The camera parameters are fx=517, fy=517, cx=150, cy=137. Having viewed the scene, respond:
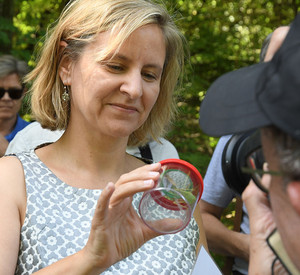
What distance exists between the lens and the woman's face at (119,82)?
2.24 meters

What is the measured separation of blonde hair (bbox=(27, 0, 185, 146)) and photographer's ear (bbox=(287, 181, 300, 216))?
1317 millimetres

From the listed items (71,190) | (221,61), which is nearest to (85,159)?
(71,190)

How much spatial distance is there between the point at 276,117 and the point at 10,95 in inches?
142

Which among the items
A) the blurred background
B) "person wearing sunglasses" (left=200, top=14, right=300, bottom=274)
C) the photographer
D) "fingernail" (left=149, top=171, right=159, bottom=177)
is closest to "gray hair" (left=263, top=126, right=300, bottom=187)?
"person wearing sunglasses" (left=200, top=14, right=300, bottom=274)

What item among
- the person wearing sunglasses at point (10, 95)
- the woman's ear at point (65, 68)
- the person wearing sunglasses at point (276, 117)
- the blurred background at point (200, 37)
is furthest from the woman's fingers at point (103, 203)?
the person wearing sunglasses at point (10, 95)

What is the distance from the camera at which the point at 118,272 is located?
6.95ft

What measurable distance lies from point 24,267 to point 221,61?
4026mm

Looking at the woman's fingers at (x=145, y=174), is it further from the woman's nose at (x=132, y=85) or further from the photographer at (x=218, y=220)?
the photographer at (x=218, y=220)

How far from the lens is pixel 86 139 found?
2.38m

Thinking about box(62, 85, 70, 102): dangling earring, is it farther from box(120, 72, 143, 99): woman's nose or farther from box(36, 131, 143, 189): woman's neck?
box(120, 72, 143, 99): woman's nose

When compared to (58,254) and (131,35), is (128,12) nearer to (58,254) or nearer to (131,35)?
(131,35)

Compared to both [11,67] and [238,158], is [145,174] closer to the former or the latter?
[238,158]

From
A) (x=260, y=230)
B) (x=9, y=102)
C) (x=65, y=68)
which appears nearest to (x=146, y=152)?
(x=65, y=68)

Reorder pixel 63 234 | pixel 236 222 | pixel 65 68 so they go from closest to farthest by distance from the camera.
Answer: pixel 63 234 → pixel 65 68 → pixel 236 222
